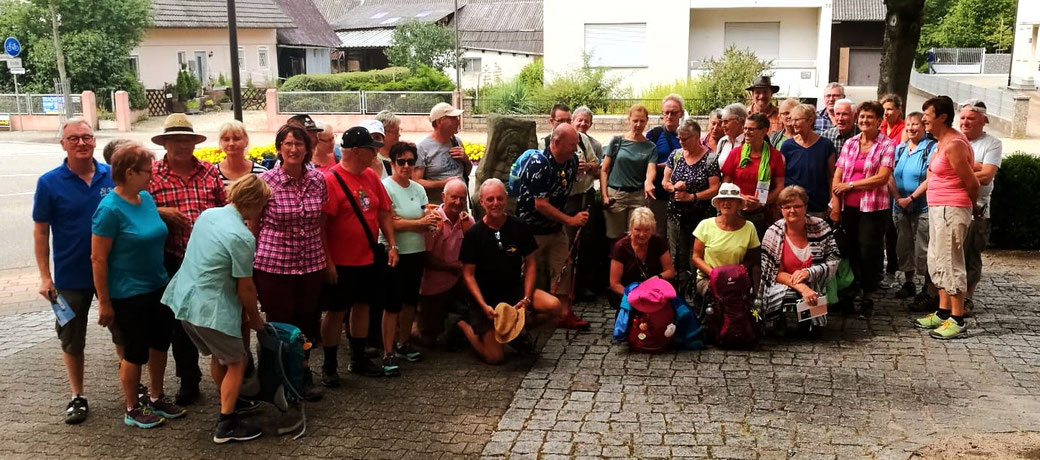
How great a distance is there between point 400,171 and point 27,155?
2139 cm

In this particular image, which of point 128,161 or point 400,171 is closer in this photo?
point 128,161

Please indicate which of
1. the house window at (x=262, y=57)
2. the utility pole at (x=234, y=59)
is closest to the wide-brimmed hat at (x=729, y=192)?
the utility pole at (x=234, y=59)

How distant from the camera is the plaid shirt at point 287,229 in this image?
19.1 ft

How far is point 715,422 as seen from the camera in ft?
18.6

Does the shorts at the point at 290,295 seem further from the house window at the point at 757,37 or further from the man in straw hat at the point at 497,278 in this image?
the house window at the point at 757,37

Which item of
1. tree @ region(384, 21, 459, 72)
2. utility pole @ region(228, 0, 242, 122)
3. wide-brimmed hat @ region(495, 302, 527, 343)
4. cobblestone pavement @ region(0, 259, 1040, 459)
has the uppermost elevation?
tree @ region(384, 21, 459, 72)

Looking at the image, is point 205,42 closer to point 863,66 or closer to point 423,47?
point 423,47

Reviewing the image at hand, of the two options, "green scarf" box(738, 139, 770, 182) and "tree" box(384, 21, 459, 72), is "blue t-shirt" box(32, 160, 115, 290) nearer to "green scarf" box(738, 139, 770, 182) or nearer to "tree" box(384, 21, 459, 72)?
"green scarf" box(738, 139, 770, 182)

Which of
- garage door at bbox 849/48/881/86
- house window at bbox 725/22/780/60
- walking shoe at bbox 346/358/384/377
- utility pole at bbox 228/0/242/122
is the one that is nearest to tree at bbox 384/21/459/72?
house window at bbox 725/22/780/60

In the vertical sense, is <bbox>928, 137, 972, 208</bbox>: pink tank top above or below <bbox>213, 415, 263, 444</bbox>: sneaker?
above

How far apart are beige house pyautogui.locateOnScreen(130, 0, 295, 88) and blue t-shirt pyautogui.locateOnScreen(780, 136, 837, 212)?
35.4 meters

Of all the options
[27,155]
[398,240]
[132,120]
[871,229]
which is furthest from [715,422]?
[132,120]

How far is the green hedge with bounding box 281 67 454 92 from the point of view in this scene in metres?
32.6

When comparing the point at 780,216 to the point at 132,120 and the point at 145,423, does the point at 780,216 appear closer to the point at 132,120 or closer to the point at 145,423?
the point at 145,423
